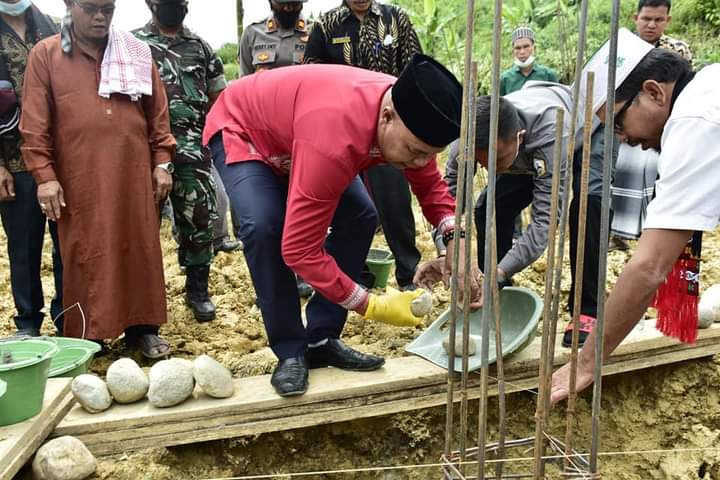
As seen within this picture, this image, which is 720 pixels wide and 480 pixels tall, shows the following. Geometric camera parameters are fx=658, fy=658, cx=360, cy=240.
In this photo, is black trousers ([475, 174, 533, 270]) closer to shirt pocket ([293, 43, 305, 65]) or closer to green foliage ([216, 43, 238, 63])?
shirt pocket ([293, 43, 305, 65])

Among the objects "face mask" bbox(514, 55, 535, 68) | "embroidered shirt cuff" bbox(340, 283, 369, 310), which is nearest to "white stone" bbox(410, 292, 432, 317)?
"embroidered shirt cuff" bbox(340, 283, 369, 310)

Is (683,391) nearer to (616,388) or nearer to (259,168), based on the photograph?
(616,388)

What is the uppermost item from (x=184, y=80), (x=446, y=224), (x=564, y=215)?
(x=184, y=80)

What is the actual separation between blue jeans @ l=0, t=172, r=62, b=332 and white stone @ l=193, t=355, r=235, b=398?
3.20ft

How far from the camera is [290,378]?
218 centimetres

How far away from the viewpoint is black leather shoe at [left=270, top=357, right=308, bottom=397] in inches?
85.6

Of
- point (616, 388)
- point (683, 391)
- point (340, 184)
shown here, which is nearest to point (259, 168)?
point (340, 184)

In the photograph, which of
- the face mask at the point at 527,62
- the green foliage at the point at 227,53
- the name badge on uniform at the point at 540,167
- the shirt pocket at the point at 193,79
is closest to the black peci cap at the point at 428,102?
the name badge on uniform at the point at 540,167

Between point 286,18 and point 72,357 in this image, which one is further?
point 286,18

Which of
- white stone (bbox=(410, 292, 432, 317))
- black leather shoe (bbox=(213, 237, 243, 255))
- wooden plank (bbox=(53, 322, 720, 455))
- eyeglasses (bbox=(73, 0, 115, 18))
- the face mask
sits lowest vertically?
black leather shoe (bbox=(213, 237, 243, 255))

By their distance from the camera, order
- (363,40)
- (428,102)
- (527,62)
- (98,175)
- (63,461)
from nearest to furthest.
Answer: (428,102) → (63,461) → (98,175) → (363,40) → (527,62)

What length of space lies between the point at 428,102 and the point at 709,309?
177cm

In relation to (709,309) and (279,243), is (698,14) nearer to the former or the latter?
(709,309)

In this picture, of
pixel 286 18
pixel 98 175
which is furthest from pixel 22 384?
pixel 286 18
